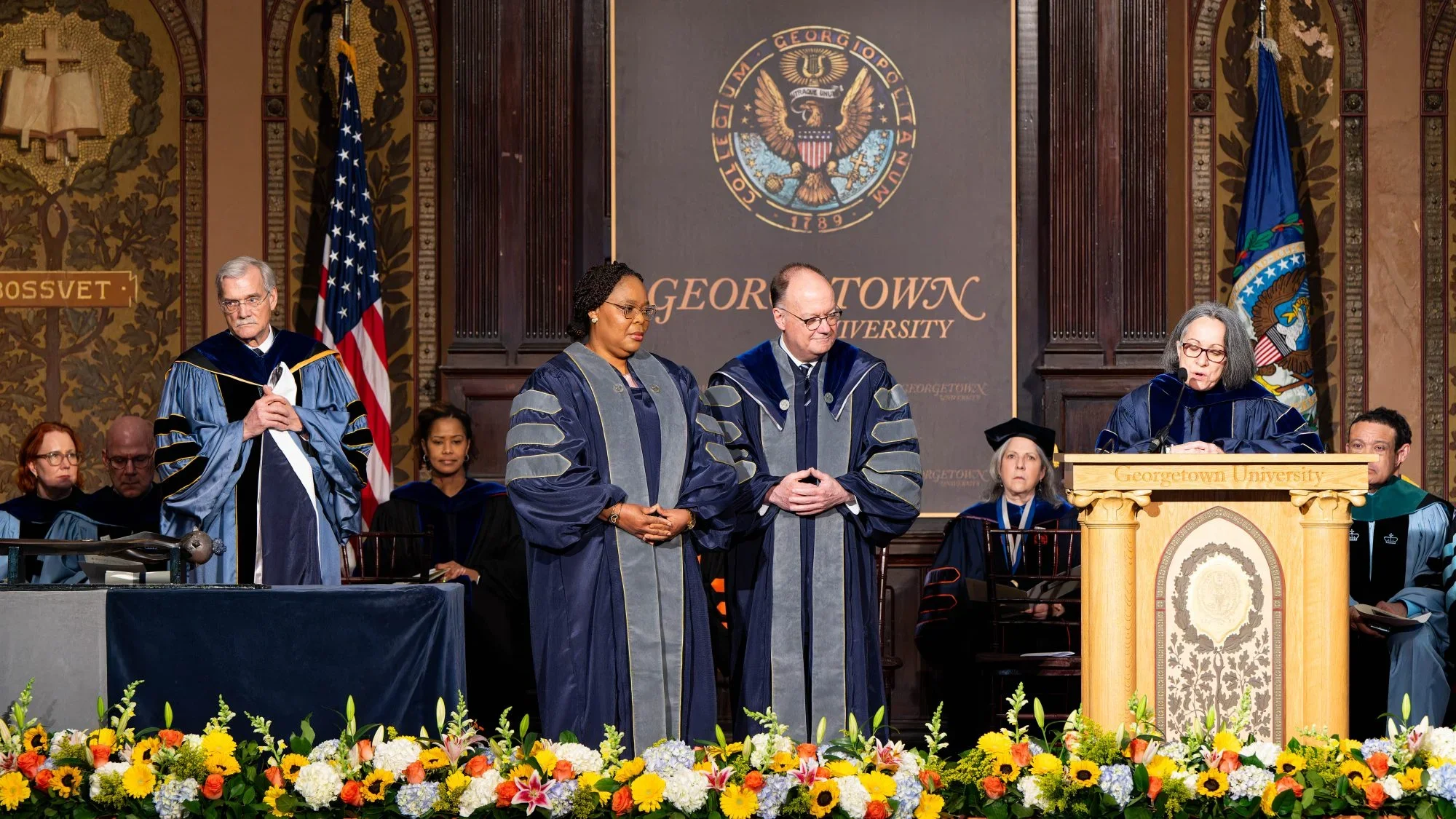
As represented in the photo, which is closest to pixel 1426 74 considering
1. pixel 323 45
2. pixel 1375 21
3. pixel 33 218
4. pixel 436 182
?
pixel 1375 21

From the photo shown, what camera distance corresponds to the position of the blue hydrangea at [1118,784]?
3096 millimetres

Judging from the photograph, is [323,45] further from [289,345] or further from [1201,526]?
[1201,526]

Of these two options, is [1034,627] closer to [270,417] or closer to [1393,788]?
[1393,788]

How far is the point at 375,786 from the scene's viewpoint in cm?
312

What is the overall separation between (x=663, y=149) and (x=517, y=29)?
77 cm

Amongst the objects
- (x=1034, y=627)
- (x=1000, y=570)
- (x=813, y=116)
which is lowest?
(x=1034, y=627)

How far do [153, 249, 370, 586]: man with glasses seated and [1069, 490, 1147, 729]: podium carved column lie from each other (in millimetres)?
2131

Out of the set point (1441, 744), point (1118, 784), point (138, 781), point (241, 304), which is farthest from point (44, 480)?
point (1441, 744)

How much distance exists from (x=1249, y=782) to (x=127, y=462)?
14.0 feet

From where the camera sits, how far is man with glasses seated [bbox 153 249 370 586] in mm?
4516

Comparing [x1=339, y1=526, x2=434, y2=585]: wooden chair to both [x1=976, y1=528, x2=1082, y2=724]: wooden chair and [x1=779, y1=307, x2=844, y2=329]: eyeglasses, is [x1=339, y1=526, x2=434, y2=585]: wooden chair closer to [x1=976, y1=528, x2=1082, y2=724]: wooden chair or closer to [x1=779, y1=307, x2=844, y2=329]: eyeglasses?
[x1=779, y1=307, x2=844, y2=329]: eyeglasses

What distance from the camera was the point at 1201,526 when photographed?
12.4 ft

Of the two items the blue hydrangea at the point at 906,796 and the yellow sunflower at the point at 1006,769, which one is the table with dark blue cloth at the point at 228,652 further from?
the yellow sunflower at the point at 1006,769

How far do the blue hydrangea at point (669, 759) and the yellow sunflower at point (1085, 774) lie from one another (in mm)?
751
